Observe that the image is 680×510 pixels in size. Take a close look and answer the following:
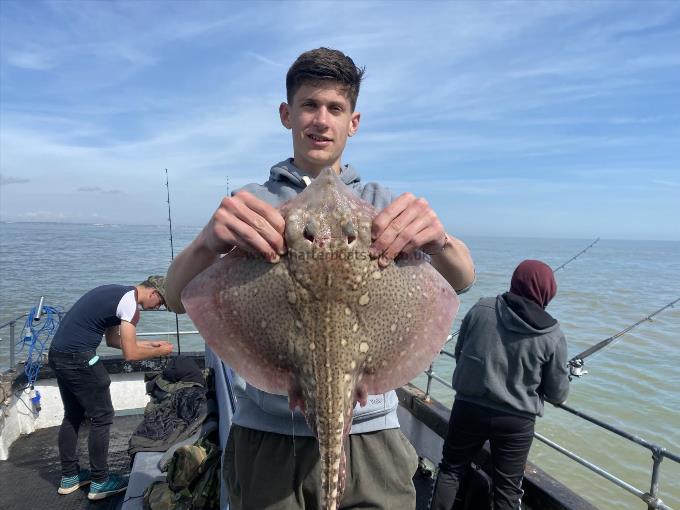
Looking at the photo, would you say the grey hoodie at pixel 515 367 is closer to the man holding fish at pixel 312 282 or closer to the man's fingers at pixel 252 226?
the man holding fish at pixel 312 282

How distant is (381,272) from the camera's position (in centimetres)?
176

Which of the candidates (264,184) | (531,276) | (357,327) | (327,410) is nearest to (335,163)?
(264,184)

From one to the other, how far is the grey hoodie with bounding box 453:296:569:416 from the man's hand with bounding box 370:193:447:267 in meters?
3.25

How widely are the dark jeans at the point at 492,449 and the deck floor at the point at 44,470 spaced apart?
402cm

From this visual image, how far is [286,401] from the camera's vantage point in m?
2.15

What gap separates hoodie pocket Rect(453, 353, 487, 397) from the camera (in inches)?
181

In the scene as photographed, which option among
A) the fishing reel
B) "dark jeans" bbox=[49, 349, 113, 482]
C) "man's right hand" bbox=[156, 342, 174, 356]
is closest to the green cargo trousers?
the fishing reel

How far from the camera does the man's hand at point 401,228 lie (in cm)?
171

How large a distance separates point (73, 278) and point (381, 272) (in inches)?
1270

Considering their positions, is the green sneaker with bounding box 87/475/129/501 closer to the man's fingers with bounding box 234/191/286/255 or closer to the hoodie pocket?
the hoodie pocket

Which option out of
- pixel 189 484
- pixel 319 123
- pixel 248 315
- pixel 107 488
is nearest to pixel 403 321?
pixel 248 315

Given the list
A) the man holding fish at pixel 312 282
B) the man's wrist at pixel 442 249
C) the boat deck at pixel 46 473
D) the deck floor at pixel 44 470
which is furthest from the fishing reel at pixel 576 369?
the deck floor at pixel 44 470

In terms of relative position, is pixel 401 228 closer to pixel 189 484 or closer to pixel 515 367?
pixel 515 367

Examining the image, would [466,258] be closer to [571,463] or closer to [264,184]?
[264,184]
